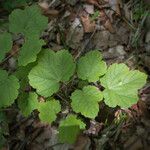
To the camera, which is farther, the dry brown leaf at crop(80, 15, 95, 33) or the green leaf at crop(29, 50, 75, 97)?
the dry brown leaf at crop(80, 15, 95, 33)

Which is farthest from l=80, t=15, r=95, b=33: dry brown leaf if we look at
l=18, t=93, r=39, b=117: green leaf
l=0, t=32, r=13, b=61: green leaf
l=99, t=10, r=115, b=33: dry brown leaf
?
l=18, t=93, r=39, b=117: green leaf

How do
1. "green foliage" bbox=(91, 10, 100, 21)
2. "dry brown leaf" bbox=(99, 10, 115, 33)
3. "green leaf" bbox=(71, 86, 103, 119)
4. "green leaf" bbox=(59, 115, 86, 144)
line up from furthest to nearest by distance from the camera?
"green foliage" bbox=(91, 10, 100, 21), "dry brown leaf" bbox=(99, 10, 115, 33), "green leaf" bbox=(59, 115, 86, 144), "green leaf" bbox=(71, 86, 103, 119)

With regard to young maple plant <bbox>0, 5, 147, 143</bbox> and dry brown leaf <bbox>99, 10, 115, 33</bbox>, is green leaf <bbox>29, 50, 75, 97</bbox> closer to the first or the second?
young maple plant <bbox>0, 5, 147, 143</bbox>

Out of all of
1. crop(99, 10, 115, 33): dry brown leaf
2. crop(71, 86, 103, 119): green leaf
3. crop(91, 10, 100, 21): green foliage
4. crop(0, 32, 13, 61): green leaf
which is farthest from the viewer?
crop(91, 10, 100, 21): green foliage

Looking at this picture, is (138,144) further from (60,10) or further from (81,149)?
(60,10)

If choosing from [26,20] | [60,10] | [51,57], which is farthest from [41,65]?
[60,10]

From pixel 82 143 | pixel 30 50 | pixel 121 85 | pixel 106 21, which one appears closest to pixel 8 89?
pixel 30 50
